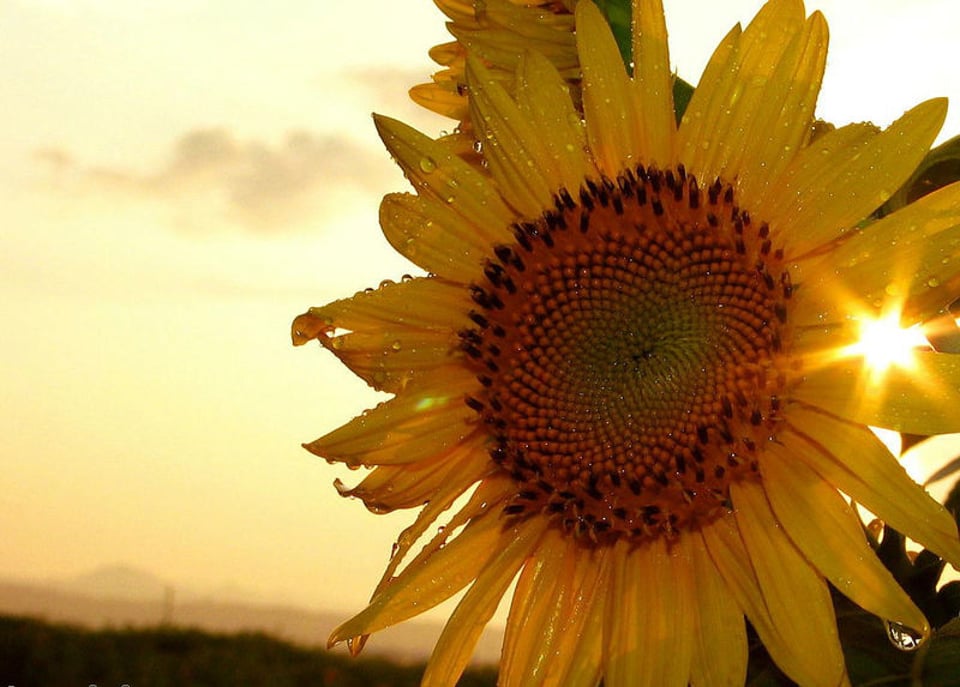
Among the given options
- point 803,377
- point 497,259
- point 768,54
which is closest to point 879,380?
point 803,377

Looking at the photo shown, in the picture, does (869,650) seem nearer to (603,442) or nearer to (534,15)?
(603,442)

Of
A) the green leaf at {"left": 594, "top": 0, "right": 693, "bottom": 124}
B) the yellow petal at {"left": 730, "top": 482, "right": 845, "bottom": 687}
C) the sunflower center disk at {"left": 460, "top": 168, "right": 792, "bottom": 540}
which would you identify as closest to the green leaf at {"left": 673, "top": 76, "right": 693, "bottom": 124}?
the green leaf at {"left": 594, "top": 0, "right": 693, "bottom": 124}

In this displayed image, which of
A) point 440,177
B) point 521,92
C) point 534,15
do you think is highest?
point 534,15

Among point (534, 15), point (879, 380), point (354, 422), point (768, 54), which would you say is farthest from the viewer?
point (534, 15)

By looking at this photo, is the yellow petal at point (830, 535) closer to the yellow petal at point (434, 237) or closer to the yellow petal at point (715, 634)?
the yellow petal at point (715, 634)

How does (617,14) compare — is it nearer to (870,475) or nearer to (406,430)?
(406,430)

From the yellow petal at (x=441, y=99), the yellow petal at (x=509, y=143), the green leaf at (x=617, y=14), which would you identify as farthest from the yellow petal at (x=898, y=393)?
the yellow petal at (x=441, y=99)

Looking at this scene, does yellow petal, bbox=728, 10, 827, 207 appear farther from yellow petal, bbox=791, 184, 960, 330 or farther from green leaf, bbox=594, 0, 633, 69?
green leaf, bbox=594, 0, 633, 69
